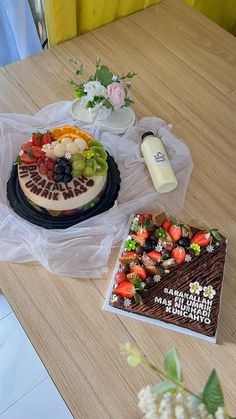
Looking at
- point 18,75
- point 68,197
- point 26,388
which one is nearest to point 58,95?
point 18,75

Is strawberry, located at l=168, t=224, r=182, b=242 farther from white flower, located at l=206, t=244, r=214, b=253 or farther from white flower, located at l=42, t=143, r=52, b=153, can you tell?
white flower, located at l=42, t=143, r=52, b=153

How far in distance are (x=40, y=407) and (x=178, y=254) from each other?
0.75m

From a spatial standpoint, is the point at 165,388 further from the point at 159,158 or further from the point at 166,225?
the point at 159,158

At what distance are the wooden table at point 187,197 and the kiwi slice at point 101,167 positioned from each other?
163 mm

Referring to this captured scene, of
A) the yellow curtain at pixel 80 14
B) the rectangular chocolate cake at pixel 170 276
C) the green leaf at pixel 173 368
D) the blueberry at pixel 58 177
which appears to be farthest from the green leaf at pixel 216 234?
the yellow curtain at pixel 80 14

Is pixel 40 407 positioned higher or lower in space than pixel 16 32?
lower

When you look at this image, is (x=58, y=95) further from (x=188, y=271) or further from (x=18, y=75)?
(x=188, y=271)

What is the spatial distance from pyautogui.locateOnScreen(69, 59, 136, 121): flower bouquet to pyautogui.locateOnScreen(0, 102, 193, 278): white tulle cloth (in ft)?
0.14

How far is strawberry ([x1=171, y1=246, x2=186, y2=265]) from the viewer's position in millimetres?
770

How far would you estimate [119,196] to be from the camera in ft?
2.83

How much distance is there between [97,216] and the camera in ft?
2.67

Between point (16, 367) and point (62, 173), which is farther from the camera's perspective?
point (16, 367)

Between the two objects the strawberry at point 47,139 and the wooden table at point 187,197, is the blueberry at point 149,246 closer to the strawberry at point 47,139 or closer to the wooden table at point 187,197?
the wooden table at point 187,197

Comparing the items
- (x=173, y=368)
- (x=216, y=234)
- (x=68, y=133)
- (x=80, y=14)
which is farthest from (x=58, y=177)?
(x=80, y=14)
